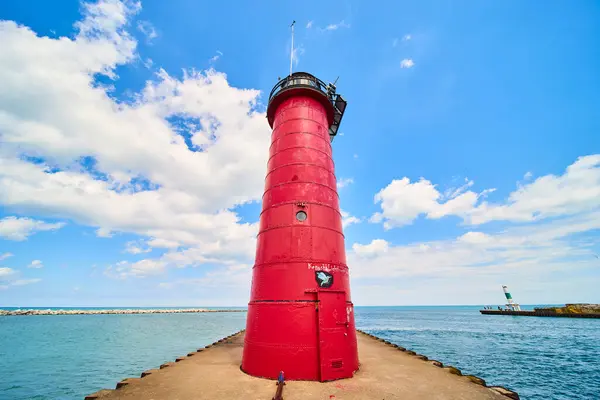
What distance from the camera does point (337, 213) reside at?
880 cm

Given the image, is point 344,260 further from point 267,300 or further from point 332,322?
point 267,300

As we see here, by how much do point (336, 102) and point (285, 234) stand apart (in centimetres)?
657

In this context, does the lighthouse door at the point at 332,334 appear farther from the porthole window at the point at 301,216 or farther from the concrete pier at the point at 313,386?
the porthole window at the point at 301,216

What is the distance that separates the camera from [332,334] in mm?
7039

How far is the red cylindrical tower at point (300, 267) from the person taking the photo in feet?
22.7

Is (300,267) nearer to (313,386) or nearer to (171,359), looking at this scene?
(313,386)

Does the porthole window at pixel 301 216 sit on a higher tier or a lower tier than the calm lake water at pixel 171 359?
higher

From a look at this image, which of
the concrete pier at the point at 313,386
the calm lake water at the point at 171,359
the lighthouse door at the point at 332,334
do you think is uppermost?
the lighthouse door at the point at 332,334

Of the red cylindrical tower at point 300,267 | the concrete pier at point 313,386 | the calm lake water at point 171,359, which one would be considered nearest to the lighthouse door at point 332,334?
the red cylindrical tower at point 300,267

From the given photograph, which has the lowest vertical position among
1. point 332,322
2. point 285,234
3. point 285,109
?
point 332,322

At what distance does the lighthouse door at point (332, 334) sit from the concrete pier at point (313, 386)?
0.96ft

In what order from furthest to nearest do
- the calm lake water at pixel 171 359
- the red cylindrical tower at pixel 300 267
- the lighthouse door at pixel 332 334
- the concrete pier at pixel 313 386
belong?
the calm lake water at pixel 171 359, the red cylindrical tower at pixel 300 267, the lighthouse door at pixel 332 334, the concrete pier at pixel 313 386

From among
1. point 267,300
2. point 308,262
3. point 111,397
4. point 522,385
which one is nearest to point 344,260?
point 308,262

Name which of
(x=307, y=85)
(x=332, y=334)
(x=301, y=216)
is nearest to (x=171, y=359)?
(x=332, y=334)
